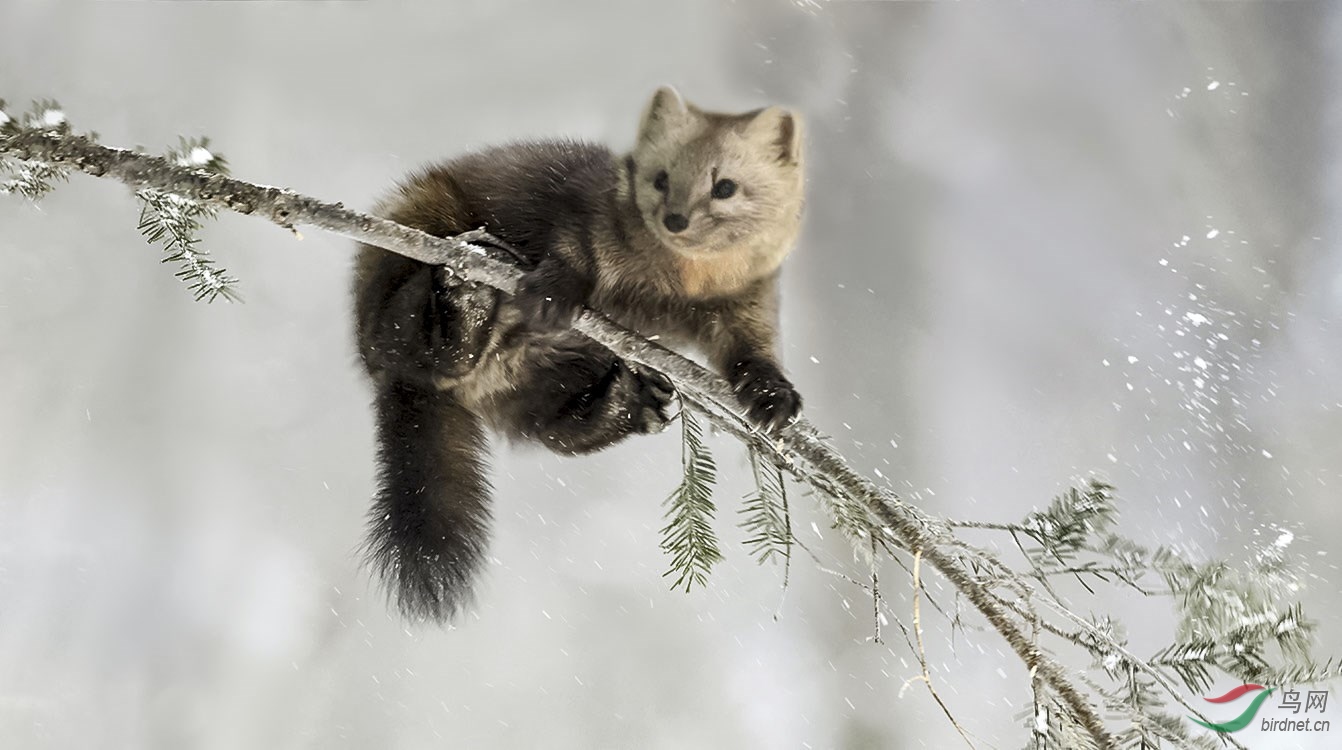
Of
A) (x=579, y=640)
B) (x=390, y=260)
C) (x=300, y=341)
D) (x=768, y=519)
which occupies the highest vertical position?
(x=300, y=341)

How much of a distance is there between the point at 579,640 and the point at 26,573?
2.32 ft

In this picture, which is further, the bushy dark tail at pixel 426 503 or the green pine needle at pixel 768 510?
the bushy dark tail at pixel 426 503

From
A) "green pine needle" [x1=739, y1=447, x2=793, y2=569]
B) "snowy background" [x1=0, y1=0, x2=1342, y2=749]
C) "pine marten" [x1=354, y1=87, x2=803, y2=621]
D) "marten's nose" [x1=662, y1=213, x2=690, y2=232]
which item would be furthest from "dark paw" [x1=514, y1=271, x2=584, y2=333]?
"snowy background" [x1=0, y1=0, x2=1342, y2=749]

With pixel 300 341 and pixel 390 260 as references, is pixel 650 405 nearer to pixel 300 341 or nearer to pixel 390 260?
pixel 390 260

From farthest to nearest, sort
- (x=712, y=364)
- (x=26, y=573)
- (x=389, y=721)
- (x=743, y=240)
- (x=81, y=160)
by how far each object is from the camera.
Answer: (x=389, y=721) → (x=26, y=573) → (x=712, y=364) → (x=743, y=240) → (x=81, y=160)

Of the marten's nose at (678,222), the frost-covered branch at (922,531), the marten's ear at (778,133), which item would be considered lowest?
the frost-covered branch at (922,531)

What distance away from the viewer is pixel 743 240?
799 millimetres

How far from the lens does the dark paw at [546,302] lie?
0.79 m

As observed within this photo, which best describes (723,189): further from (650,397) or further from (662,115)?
(650,397)

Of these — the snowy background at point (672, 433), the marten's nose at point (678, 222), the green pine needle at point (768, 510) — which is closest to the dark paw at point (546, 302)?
the marten's nose at point (678, 222)

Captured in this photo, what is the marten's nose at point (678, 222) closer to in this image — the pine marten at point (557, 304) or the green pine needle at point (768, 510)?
the pine marten at point (557, 304)

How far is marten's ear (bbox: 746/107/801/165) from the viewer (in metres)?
0.79

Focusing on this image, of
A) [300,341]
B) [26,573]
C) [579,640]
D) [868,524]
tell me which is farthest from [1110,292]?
[26,573]

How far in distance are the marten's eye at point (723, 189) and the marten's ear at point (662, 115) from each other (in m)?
0.06
